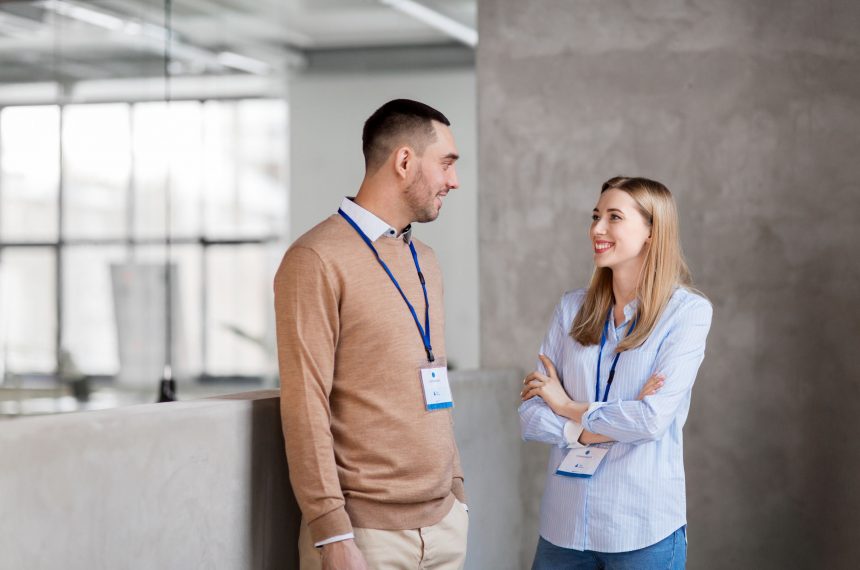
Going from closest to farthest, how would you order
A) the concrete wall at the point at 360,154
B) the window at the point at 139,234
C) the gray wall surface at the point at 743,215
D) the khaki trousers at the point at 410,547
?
1. the khaki trousers at the point at 410,547
2. the gray wall surface at the point at 743,215
3. the concrete wall at the point at 360,154
4. the window at the point at 139,234

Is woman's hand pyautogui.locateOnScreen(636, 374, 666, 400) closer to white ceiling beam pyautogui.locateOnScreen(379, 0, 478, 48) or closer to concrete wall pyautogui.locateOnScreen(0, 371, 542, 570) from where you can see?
concrete wall pyautogui.locateOnScreen(0, 371, 542, 570)

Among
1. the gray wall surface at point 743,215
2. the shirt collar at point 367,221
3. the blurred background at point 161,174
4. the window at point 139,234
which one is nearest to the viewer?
Result: the shirt collar at point 367,221

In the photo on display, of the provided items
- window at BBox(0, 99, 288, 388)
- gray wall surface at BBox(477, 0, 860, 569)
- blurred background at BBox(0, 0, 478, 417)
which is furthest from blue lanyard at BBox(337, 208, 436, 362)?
window at BBox(0, 99, 288, 388)

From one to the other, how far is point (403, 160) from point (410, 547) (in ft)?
2.65

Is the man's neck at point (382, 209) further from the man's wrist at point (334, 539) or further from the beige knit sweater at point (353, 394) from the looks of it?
the man's wrist at point (334, 539)

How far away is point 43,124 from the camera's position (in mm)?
8070

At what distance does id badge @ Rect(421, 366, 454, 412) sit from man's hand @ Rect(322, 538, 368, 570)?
Answer: 340 millimetres

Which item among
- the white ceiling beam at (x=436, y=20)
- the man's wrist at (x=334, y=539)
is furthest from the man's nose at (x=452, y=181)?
the white ceiling beam at (x=436, y=20)

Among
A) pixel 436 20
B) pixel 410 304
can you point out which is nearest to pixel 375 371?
pixel 410 304

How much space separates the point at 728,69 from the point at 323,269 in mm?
2524

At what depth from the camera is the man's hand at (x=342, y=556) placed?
196 centimetres

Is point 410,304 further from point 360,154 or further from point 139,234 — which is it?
point 139,234

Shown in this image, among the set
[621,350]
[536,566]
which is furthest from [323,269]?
[536,566]

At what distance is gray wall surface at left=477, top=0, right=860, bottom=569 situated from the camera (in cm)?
394
